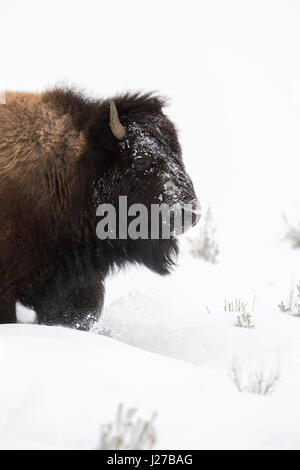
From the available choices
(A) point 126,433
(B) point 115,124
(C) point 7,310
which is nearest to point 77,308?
(C) point 7,310

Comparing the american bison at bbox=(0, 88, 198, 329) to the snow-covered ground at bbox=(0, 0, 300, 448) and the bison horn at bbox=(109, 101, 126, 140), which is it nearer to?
the bison horn at bbox=(109, 101, 126, 140)

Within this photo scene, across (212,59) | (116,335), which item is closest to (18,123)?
(116,335)

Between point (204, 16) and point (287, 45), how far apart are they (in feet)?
125

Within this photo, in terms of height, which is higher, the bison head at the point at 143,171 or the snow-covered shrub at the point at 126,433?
the bison head at the point at 143,171

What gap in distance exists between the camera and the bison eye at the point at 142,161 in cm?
445

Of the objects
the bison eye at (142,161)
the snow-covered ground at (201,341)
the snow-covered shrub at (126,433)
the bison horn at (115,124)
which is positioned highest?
the bison horn at (115,124)

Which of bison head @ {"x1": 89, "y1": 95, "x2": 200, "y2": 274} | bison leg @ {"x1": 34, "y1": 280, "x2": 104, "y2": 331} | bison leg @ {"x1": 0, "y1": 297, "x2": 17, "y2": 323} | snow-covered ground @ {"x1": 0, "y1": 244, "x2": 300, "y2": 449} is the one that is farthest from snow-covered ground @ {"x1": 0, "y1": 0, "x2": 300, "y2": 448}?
bison head @ {"x1": 89, "y1": 95, "x2": 200, "y2": 274}

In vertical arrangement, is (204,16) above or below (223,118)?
above

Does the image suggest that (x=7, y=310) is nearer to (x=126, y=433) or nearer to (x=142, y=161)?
(x=142, y=161)

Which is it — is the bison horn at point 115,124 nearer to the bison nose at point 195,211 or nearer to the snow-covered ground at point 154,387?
the bison nose at point 195,211

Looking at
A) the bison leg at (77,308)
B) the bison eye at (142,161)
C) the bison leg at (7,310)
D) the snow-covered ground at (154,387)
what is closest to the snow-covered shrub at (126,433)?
the snow-covered ground at (154,387)

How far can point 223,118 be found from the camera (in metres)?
22.7

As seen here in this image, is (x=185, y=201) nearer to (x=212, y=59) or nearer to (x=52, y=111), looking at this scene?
(x=52, y=111)

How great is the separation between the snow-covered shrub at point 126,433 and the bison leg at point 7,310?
1.84 meters
